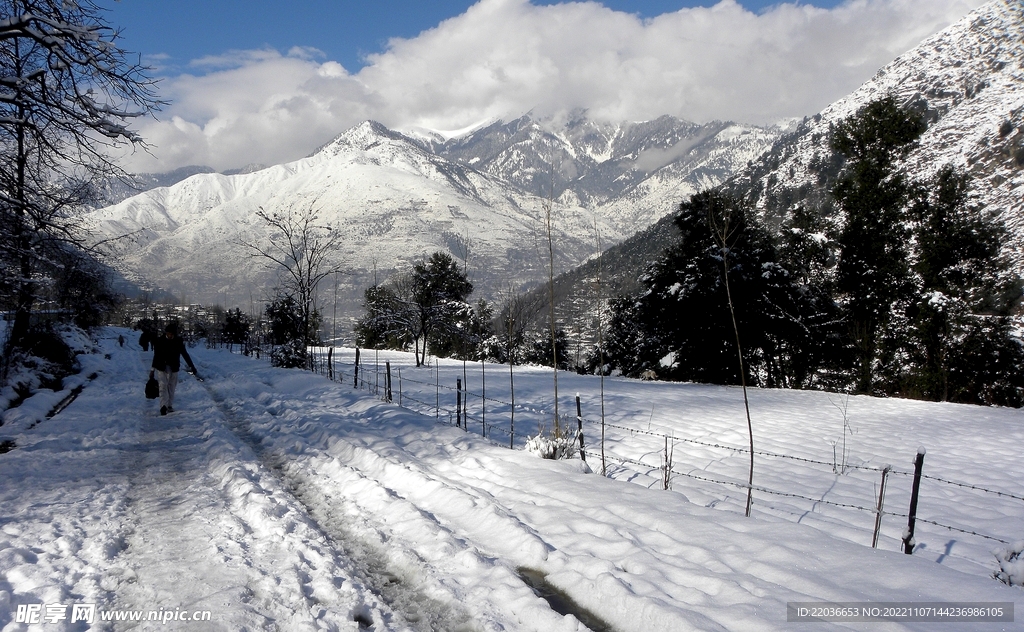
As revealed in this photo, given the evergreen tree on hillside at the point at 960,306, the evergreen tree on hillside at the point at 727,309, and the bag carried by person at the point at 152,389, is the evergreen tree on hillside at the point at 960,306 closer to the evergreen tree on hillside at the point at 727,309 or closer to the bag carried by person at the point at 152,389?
the evergreen tree on hillside at the point at 727,309

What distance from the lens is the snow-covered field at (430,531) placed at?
3.22m

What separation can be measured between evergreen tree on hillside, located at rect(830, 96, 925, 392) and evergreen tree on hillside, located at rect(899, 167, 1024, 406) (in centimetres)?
78

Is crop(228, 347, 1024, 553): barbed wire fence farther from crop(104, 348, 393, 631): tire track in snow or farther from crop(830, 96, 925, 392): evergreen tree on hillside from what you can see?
crop(830, 96, 925, 392): evergreen tree on hillside

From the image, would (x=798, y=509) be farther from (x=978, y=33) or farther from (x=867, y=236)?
(x=978, y=33)

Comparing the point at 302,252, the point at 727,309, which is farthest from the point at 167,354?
the point at 727,309

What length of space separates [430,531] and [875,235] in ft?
78.4

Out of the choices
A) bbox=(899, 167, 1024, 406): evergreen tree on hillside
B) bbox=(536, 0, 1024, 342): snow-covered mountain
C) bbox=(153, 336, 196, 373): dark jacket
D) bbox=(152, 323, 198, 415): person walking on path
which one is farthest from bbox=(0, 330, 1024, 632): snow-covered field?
bbox=(536, 0, 1024, 342): snow-covered mountain

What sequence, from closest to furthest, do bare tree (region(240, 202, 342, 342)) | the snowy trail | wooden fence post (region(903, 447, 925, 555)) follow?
the snowy trail → wooden fence post (region(903, 447, 925, 555)) → bare tree (region(240, 202, 342, 342))

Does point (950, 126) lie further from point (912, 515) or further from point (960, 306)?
point (912, 515)

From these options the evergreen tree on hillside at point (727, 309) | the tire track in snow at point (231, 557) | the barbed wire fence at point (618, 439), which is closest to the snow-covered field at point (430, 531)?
the tire track in snow at point (231, 557)

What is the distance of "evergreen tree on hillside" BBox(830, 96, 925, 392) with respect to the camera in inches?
842

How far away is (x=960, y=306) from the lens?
1917cm

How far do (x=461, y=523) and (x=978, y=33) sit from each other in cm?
23900

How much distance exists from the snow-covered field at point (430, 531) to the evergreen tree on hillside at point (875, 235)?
13.7 meters
